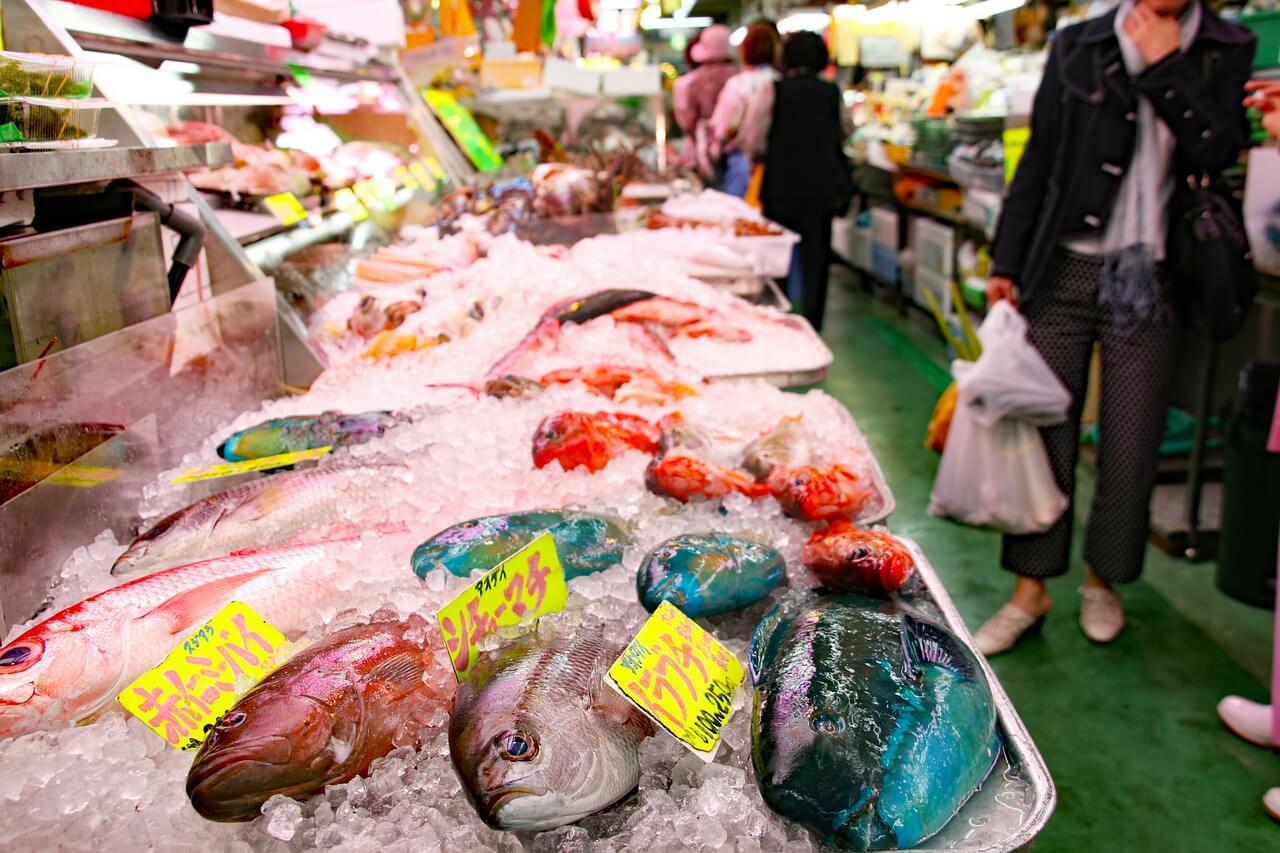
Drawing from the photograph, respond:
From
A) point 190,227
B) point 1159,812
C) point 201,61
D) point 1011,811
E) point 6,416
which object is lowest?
point 1159,812

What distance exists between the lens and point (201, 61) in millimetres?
2832

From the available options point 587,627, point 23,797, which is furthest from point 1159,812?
point 23,797

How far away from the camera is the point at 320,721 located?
92 centimetres

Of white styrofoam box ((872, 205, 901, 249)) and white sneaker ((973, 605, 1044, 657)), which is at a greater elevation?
white styrofoam box ((872, 205, 901, 249))

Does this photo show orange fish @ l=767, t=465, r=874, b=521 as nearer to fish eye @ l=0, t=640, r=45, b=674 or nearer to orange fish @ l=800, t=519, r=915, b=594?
orange fish @ l=800, t=519, r=915, b=594

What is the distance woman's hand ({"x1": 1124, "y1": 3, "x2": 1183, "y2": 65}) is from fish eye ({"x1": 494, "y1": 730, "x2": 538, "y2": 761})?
9.67 ft

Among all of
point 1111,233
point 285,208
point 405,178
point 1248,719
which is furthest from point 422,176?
point 1248,719

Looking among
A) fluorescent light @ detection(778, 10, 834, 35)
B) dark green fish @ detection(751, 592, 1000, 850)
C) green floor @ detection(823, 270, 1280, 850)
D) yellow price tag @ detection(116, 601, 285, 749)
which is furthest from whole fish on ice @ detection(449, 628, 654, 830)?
fluorescent light @ detection(778, 10, 834, 35)

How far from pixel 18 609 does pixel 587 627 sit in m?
0.75

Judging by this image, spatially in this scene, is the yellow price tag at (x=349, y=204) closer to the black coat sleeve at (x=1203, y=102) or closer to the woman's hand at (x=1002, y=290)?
the woman's hand at (x=1002, y=290)

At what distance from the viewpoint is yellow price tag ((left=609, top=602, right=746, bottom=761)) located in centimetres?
94

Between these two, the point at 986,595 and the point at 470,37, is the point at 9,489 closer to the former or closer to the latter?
the point at 986,595

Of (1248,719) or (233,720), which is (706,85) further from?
(233,720)

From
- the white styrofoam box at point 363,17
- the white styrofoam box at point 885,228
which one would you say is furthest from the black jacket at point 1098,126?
the white styrofoam box at point 885,228
